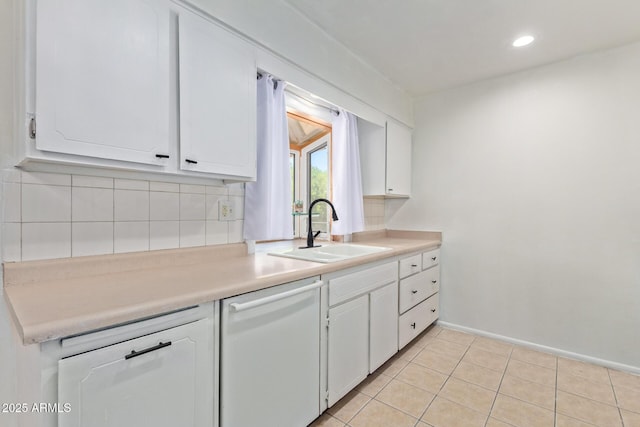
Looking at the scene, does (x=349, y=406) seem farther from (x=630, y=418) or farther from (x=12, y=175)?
(x=12, y=175)

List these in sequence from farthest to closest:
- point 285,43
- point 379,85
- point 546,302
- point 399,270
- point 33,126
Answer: point 379,85 < point 546,302 < point 399,270 < point 285,43 < point 33,126

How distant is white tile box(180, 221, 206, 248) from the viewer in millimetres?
1560

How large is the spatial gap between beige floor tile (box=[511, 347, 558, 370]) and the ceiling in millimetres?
2377

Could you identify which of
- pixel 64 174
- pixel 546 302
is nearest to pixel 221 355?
pixel 64 174

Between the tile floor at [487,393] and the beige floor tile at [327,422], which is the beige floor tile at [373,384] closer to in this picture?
the tile floor at [487,393]

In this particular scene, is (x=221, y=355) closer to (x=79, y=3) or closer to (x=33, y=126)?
(x=33, y=126)

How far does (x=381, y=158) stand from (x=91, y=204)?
2.20 metres

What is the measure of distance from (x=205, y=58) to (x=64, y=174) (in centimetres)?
77

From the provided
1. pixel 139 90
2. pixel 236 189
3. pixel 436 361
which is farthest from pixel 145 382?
pixel 436 361

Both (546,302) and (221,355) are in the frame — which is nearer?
(221,355)

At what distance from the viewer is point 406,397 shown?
5.97 ft

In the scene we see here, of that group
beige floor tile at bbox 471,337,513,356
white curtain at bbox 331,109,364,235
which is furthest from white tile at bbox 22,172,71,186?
beige floor tile at bbox 471,337,513,356

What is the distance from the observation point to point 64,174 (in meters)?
1.19

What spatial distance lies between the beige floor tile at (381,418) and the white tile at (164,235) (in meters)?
1.36
